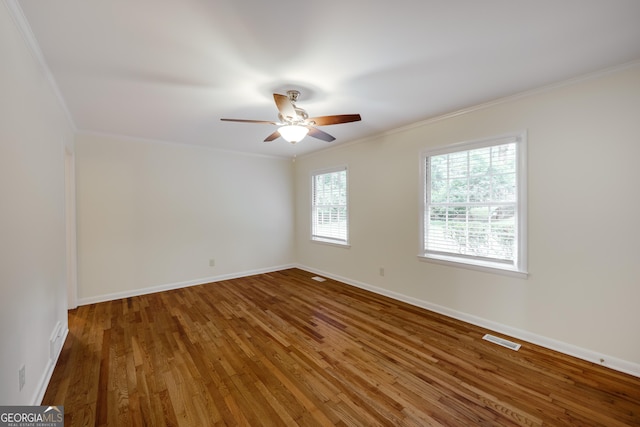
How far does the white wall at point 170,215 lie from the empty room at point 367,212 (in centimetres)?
5

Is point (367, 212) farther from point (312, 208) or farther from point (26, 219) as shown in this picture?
point (26, 219)

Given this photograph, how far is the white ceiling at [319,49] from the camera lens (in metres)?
1.54

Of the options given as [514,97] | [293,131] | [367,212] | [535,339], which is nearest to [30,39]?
[293,131]

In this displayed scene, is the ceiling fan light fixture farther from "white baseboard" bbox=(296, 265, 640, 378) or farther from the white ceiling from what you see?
"white baseboard" bbox=(296, 265, 640, 378)

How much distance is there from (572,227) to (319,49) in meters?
2.72

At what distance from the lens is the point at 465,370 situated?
2.21m

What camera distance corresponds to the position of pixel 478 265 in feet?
9.92

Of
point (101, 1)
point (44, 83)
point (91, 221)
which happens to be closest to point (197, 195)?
point (91, 221)

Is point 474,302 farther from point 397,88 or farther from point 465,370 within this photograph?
Answer: point 397,88

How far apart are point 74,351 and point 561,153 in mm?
4993

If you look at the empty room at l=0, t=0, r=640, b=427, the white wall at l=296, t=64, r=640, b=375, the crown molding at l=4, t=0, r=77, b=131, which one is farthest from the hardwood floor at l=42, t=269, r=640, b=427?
the crown molding at l=4, t=0, r=77, b=131

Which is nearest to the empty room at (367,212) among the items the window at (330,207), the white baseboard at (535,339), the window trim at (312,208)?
the white baseboard at (535,339)

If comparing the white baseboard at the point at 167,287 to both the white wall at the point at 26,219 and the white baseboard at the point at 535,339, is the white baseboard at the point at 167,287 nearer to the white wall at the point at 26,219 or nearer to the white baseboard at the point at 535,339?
the white wall at the point at 26,219

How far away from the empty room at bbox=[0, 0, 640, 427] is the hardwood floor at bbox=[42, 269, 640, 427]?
2 cm
